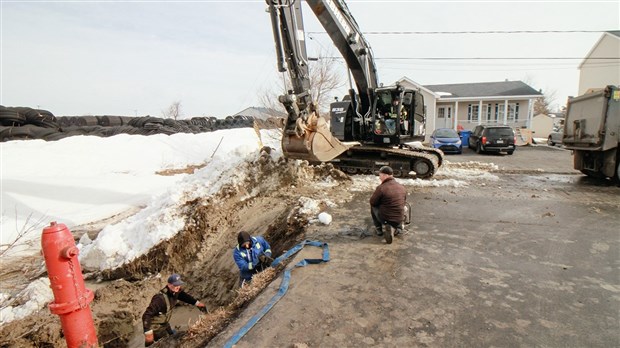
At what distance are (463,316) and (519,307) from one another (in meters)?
0.68

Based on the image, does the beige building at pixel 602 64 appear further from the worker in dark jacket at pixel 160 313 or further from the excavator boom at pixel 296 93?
the worker in dark jacket at pixel 160 313

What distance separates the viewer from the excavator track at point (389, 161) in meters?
→ 10.4

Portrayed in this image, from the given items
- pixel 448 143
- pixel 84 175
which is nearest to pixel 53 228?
pixel 84 175

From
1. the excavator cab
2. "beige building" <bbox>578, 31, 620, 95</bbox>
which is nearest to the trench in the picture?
the excavator cab

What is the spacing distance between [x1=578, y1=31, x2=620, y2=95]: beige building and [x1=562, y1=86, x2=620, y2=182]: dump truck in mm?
25369

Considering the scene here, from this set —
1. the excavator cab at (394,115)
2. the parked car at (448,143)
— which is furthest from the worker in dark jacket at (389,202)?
the parked car at (448,143)

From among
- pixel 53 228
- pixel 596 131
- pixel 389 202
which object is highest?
pixel 596 131

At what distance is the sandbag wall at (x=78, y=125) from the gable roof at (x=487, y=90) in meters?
20.7

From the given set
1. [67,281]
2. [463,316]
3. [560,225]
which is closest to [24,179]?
[67,281]

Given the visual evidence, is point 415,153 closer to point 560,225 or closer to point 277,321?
point 560,225

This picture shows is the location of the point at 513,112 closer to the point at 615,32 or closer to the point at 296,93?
the point at 615,32

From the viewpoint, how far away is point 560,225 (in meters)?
6.45

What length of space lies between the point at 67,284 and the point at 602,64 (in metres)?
43.8

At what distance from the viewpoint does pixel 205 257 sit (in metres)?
6.83
